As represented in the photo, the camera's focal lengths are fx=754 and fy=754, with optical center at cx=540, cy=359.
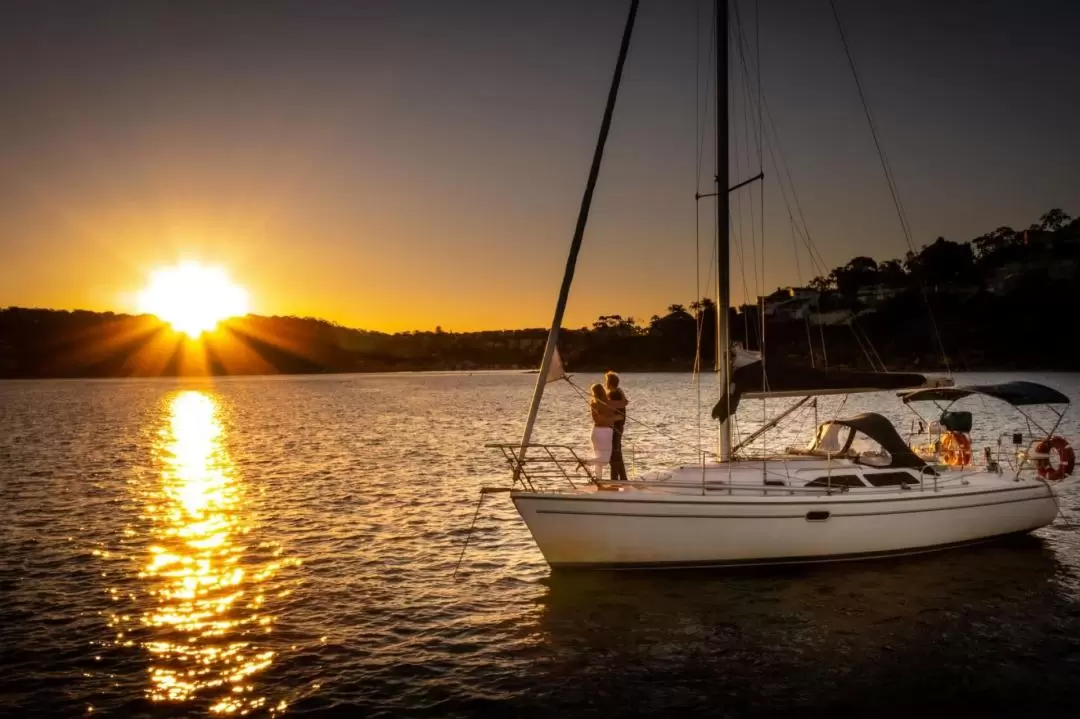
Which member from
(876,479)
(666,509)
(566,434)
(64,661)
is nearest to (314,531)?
(64,661)

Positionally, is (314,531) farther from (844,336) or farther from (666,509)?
(844,336)

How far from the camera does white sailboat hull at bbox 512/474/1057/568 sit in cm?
1255

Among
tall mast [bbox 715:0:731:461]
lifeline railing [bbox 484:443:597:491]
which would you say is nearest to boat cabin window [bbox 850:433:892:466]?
tall mast [bbox 715:0:731:461]

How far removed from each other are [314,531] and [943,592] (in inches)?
536

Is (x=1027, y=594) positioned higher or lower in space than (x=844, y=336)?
lower

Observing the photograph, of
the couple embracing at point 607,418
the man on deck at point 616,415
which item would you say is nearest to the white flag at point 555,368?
the couple embracing at point 607,418

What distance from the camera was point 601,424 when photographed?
1469 cm

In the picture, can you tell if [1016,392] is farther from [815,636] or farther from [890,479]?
[815,636]

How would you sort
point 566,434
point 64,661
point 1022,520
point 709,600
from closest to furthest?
point 64,661 < point 709,600 < point 1022,520 < point 566,434

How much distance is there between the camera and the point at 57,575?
1430 centimetres

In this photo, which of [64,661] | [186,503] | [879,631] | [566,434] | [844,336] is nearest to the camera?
[64,661]

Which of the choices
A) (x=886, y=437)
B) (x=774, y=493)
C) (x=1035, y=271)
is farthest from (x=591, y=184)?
(x=1035, y=271)

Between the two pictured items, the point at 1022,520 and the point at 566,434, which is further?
the point at 566,434

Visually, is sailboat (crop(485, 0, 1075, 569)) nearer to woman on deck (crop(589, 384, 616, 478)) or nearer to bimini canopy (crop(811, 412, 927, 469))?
bimini canopy (crop(811, 412, 927, 469))
